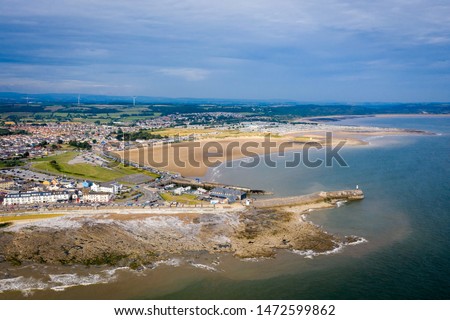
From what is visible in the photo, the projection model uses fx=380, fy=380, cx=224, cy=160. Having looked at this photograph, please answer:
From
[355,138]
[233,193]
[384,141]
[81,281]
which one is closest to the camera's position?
[81,281]

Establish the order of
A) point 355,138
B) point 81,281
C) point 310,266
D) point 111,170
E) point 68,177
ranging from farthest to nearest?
point 355,138, point 111,170, point 68,177, point 310,266, point 81,281

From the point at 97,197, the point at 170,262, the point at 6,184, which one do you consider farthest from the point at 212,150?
the point at 170,262

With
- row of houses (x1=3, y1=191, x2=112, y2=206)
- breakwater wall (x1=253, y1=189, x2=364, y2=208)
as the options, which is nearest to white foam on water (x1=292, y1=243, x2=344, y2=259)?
breakwater wall (x1=253, y1=189, x2=364, y2=208)

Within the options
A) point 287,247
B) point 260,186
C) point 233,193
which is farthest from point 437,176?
point 287,247

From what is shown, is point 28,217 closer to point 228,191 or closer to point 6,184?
point 6,184

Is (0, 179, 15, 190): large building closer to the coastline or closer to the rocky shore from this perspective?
the rocky shore

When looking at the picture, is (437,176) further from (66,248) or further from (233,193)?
(66,248)
